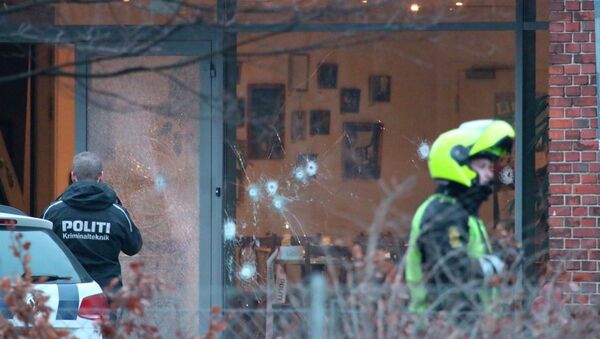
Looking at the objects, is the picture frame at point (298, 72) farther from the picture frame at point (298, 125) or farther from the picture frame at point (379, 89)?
the picture frame at point (379, 89)

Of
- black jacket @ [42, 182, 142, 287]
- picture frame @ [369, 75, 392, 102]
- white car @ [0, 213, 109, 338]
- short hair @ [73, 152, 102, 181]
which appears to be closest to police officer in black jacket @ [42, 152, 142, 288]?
black jacket @ [42, 182, 142, 287]

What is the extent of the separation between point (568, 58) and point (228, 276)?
349cm

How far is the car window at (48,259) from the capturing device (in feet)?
23.2

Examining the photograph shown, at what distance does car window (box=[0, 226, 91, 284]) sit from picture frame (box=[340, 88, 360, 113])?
12.4 ft

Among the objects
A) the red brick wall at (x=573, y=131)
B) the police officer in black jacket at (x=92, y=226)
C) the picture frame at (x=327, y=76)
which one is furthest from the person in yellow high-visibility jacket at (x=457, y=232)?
the picture frame at (x=327, y=76)

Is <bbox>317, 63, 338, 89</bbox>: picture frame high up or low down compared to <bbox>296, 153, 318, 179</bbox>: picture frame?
up

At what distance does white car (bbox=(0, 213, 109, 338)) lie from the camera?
695 cm

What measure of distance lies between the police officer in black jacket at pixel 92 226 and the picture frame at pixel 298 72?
282 centimetres

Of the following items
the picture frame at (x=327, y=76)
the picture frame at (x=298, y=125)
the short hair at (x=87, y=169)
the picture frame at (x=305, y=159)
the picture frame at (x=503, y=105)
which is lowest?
the short hair at (x=87, y=169)

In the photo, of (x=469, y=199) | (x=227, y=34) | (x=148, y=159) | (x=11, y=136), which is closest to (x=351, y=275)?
(x=469, y=199)

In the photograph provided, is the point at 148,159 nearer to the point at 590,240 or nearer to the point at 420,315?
the point at 590,240

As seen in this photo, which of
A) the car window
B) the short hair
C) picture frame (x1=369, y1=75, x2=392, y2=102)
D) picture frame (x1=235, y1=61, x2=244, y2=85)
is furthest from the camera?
picture frame (x1=235, y1=61, x2=244, y2=85)

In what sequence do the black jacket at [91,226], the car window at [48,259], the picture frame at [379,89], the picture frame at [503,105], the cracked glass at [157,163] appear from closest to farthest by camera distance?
the car window at [48,259] < the black jacket at [91,226] < the picture frame at [503,105] < the picture frame at [379,89] < the cracked glass at [157,163]

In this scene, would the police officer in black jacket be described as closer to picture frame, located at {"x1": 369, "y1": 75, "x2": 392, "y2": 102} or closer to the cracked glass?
the cracked glass
